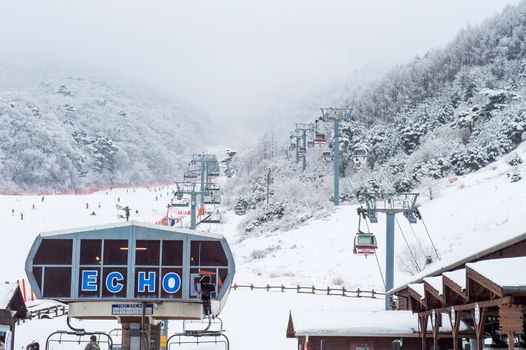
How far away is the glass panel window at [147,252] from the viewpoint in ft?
93.8

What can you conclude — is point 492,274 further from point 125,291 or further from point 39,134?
point 39,134

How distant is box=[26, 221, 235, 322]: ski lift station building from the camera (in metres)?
28.0

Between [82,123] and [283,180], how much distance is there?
115 meters

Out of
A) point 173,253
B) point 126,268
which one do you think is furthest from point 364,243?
point 126,268

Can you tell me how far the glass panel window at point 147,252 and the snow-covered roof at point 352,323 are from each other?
5756 mm

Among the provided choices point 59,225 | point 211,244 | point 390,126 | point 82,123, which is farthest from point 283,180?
point 82,123

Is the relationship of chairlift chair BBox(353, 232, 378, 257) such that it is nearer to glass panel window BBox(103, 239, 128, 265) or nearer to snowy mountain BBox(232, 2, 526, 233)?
glass panel window BBox(103, 239, 128, 265)

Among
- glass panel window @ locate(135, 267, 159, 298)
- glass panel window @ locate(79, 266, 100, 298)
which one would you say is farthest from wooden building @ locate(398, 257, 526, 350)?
glass panel window @ locate(79, 266, 100, 298)

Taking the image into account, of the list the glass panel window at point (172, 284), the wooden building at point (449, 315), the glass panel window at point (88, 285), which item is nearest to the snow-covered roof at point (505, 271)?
the wooden building at point (449, 315)

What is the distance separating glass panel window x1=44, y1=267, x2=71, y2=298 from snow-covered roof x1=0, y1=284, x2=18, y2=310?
3536 millimetres

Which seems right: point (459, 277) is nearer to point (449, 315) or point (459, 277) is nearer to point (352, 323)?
point (449, 315)

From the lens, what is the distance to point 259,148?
124 metres

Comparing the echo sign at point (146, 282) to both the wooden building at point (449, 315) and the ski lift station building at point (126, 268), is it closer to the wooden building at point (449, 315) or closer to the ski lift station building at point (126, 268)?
the ski lift station building at point (126, 268)

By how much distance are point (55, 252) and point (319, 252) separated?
28.2 meters
